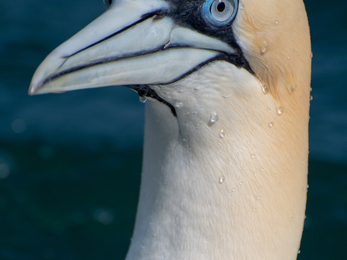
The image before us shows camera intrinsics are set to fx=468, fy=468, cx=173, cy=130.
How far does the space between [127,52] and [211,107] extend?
1.46 feet

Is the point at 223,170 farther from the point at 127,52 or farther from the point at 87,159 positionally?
the point at 87,159

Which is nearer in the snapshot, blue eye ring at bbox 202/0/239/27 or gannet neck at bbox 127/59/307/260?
blue eye ring at bbox 202/0/239/27

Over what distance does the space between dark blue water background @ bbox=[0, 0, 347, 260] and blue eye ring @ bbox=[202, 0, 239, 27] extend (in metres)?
3.89

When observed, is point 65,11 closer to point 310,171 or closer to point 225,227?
point 310,171

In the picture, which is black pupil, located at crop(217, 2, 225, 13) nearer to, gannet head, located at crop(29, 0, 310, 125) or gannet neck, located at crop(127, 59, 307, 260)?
gannet head, located at crop(29, 0, 310, 125)

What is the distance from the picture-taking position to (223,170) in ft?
7.14

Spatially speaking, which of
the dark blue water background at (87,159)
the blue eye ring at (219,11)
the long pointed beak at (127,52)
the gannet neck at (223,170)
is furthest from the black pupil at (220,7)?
the dark blue water background at (87,159)

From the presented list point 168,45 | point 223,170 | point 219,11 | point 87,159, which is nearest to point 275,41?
point 219,11

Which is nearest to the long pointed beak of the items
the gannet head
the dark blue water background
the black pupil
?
the gannet head

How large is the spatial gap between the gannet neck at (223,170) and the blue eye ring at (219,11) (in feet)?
0.62

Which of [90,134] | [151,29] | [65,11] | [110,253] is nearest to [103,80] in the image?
[151,29]

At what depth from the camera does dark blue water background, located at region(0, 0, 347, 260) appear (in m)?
5.29

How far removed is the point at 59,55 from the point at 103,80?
0.19m

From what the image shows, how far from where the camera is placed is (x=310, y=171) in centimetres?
581
